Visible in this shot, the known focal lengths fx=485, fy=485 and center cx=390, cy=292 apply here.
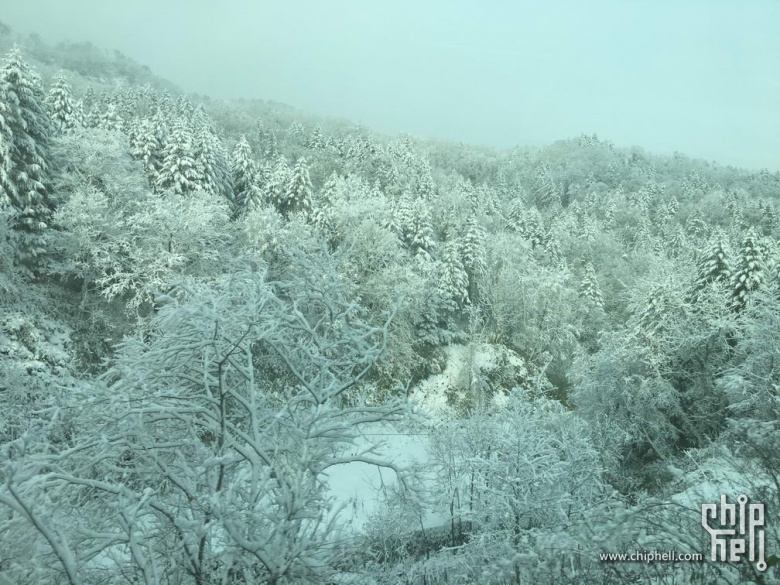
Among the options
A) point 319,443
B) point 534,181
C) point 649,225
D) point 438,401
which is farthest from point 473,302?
point 534,181

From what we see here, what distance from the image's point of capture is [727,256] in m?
26.0

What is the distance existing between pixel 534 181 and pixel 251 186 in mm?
76317

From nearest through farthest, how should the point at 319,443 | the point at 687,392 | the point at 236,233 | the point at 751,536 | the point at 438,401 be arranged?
the point at 751,536 → the point at 319,443 → the point at 687,392 → the point at 236,233 → the point at 438,401

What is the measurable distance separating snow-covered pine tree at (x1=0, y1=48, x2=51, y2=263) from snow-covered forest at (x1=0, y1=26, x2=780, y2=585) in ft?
0.40

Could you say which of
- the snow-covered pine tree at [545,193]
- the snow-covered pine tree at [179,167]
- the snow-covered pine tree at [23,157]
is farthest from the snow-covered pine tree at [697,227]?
the snow-covered pine tree at [23,157]

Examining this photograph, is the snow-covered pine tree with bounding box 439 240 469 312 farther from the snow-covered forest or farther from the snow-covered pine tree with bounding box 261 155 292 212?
the snow-covered pine tree with bounding box 261 155 292 212

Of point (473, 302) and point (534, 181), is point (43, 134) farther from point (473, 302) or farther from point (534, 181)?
point (534, 181)

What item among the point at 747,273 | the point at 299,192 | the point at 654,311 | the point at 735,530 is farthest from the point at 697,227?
the point at 735,530

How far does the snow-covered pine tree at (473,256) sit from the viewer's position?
41969mm

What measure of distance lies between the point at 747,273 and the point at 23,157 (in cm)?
3597

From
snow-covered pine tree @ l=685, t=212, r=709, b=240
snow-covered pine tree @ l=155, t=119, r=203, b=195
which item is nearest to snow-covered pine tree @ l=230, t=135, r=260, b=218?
snow-covered pine tree @ l=155, t=119, r=203, b=195

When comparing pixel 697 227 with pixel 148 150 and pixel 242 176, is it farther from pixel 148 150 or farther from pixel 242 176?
pixel 148 150

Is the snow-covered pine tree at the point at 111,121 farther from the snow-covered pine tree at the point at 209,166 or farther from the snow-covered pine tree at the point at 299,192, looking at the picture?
the snow-covered pine tree at the point at 299,192

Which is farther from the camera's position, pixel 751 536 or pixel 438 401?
pixel 438 401
